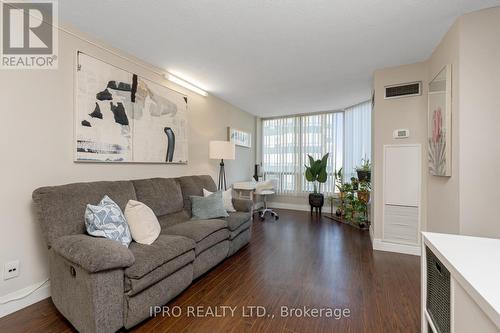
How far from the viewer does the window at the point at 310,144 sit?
4.79m

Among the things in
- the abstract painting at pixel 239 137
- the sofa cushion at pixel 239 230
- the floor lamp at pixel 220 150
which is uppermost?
the abstract painting at pixel 239 137

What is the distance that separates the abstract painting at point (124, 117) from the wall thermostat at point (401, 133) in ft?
9.69

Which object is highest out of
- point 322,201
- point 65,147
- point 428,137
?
point 428,137

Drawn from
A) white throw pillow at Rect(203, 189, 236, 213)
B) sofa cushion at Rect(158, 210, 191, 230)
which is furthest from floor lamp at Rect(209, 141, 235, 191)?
sofa cushion at Rect(158, 210, 191, 230)

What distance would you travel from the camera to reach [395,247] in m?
2.94

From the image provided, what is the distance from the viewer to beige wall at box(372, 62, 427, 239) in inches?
110

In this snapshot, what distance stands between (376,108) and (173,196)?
2.95 metres

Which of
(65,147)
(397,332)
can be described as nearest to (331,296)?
(397,332)

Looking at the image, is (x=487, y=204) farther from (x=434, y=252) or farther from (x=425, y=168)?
(x=434, y=252)

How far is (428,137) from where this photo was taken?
8.56 ft

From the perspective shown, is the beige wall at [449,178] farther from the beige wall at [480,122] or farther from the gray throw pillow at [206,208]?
the gray throw pillow at [206,208]

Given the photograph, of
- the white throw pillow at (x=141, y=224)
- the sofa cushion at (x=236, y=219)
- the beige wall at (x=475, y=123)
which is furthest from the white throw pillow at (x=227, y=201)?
the beige wall at (x=475, y=123)

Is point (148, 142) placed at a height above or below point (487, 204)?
above

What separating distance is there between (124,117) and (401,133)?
3424mm
